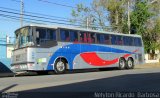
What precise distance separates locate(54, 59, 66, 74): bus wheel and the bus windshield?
249cm

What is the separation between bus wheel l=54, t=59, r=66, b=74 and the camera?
25.0 meters

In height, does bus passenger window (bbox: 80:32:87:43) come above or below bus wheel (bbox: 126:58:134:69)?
above

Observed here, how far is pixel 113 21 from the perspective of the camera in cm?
5594

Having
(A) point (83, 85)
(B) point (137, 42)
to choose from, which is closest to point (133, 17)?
(B) point (137, 42)

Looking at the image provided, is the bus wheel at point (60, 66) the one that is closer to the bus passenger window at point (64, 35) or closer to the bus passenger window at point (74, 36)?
the bus passenger window at point (64, 35)

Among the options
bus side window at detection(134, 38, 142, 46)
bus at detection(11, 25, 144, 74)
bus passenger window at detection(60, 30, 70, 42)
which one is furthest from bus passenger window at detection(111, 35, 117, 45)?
bus passenger window at detection(60, 30, 70, 42)

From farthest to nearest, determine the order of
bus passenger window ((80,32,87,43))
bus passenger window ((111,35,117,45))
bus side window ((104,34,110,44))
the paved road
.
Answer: bus passenger window ((111,35,117,45)) < bus side window ((104,34,110,44)) < bus passenger window ((80,32,87,43)) < the paved road

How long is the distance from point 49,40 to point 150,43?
33.9 metres

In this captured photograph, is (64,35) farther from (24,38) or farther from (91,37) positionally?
(91,37)

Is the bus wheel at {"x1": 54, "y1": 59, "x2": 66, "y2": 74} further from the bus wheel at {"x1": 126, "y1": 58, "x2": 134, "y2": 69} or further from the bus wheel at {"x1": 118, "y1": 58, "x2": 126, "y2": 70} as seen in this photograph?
the bus wheel at {"x1": 126, "y1": 58, "x2": 134, "y2": 69}

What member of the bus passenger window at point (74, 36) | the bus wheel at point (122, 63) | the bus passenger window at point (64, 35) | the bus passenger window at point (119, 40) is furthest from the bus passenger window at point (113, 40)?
the bus passenger window at point (64, 35)

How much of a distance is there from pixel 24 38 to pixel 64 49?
2906mm

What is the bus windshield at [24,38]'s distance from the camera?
77.9ft

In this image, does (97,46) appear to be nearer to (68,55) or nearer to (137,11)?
(68,55)
